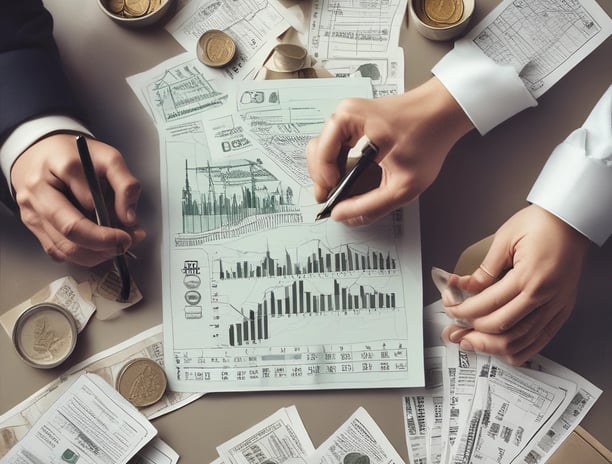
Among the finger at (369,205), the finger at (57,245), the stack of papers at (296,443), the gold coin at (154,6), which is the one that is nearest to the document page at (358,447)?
the stack of papers at (296,443)

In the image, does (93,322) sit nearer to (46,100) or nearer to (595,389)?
(46,100)

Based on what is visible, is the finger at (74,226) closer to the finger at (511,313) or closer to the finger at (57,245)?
the finger at (57,245)

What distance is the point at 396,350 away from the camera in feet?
2.76

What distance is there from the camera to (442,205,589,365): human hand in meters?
0.77

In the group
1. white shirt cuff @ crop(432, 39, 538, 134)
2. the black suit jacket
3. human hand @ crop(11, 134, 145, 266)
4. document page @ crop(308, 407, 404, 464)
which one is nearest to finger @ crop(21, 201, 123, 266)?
human hand @ crop(11, 134, 145, 266)

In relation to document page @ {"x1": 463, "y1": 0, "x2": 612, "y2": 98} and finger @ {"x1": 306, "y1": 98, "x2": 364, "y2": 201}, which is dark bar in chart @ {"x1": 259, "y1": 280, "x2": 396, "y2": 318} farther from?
document page @ {"x1": 463, "y1": 0, "x2": 612, "y2": 98}

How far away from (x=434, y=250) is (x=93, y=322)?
435 mm

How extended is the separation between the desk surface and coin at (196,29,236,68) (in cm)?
4

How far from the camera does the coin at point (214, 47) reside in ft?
2.89

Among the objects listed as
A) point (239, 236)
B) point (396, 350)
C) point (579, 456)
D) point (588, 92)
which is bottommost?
point (579, 456)

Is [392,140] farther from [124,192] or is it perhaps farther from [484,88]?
[124,192]

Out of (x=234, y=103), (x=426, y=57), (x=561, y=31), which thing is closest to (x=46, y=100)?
(x=234, y=103)

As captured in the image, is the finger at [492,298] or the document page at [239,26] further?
the document page at [239,26]

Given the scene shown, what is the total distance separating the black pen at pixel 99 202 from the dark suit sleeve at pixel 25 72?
0.09m
